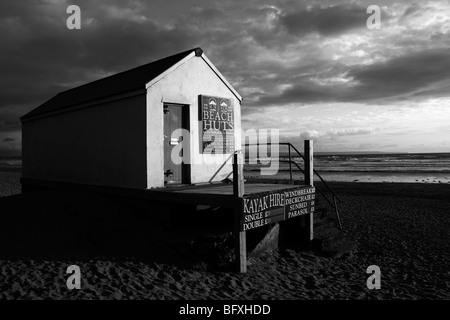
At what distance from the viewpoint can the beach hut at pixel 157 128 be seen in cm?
927

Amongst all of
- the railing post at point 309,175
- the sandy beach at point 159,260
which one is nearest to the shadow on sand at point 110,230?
the sandy beach at point 159,260

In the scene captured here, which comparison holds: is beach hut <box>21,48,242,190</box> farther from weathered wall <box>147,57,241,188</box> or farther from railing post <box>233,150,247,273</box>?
railing post <box>233,150,247,273</box>

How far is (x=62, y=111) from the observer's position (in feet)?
40.5

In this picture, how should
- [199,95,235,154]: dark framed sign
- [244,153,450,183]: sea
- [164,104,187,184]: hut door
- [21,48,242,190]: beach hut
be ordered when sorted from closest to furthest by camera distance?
1. [21,48,242,190]: beach hut
2. [164,104,187,184]: hut door
3. [199,95,235,154]: dark framed sign
4. [244,153,450,183]: sea

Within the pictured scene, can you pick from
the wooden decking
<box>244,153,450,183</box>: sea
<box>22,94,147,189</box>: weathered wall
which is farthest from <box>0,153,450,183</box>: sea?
<box>22,94,147,189</box>: weathered wall

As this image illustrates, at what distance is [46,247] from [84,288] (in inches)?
81.4

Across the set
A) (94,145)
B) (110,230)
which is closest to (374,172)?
(94,145)

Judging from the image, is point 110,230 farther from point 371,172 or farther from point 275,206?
point 371,172

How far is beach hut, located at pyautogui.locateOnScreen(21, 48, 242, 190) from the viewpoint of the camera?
927 centimetres

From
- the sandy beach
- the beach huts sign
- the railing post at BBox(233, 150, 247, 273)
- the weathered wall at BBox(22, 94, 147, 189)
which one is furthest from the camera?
the weathered wall at BBox(22, 94, 147, 189)

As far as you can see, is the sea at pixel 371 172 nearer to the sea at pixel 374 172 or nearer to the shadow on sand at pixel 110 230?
the sea at pixel 374 172

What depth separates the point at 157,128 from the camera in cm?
927
